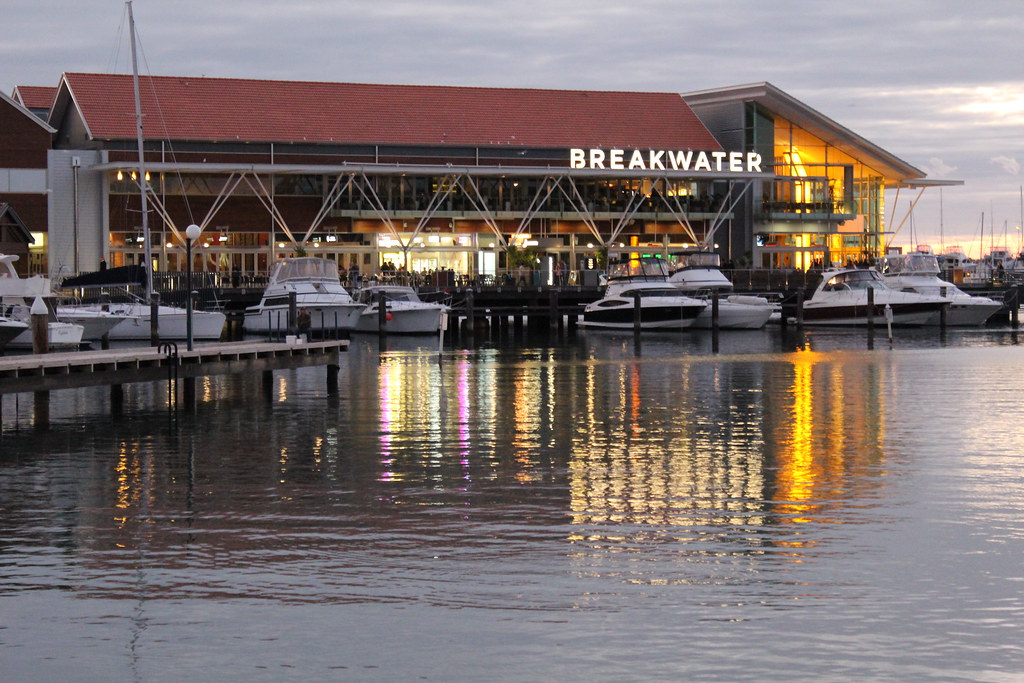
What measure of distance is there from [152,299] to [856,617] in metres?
A: 41.3

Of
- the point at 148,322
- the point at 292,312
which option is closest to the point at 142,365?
the point at 292,312

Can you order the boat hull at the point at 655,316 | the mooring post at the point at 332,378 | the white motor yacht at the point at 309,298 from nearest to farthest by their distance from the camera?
the mooring post at the point at 332,378 → the white motor yacht at the point at 309,298 → the boat hull at the point at 655,316

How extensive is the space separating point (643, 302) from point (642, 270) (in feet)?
12.2

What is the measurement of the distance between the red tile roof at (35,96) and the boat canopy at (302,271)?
3540 cm

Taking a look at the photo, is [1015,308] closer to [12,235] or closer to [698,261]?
[698,261]

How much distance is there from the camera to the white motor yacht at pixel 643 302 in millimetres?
61312

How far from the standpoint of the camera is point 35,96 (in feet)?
296

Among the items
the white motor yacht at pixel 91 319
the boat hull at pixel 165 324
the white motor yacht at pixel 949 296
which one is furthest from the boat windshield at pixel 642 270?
the white motor yacht at pixel 91 319

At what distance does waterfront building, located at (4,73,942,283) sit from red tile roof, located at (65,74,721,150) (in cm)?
11

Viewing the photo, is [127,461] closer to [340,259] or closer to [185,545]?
[185,545]

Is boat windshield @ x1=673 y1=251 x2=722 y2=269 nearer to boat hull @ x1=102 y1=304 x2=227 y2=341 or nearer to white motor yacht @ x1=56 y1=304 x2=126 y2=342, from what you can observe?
boat hull @ x1=102 y1=304 x2=227 y2=341

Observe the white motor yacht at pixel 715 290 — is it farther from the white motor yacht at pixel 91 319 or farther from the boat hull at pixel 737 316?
the white motor yacht at pixel 91 319

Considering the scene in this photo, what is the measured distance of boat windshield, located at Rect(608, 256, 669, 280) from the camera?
212 feet

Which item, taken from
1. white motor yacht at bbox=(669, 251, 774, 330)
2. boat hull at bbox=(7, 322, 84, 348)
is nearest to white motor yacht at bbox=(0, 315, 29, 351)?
boat hull at bbox=(7, 322, 84, 348)
